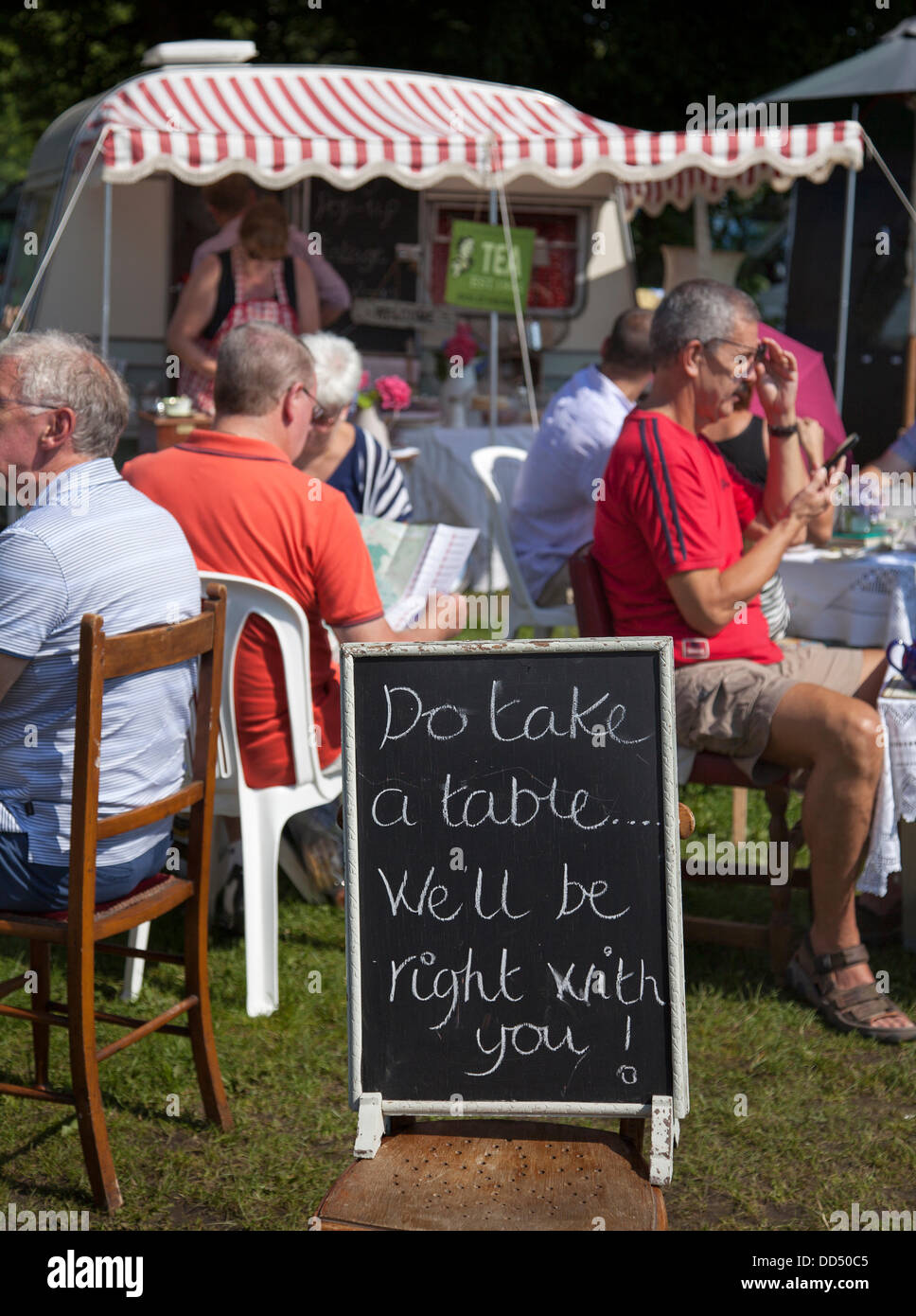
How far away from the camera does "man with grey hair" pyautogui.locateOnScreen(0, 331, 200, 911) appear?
97.1 inches

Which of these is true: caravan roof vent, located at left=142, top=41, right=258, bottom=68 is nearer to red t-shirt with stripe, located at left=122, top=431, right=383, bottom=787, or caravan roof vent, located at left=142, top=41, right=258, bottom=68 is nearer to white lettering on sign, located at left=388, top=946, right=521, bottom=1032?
red t-shirt with stripe, located at left=122, top=431, right=383, bottom=787

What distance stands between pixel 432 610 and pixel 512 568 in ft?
5.51

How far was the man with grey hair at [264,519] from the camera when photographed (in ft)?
10.9

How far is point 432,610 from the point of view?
3.67 meters

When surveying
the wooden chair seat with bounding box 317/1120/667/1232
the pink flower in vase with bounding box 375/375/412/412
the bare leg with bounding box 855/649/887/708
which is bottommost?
the wooden chair seat with bounding box 317/1120/667/1232

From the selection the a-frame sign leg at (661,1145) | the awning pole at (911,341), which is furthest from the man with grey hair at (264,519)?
the awning pole at (911,341)

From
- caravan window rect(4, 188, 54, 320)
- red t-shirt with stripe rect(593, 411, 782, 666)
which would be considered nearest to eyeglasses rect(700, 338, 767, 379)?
red t-shirt with stripe rect(593, 411, 782, 666)

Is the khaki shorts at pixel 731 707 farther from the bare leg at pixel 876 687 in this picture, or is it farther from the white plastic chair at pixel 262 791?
the white plastic chair at pixel 262 791

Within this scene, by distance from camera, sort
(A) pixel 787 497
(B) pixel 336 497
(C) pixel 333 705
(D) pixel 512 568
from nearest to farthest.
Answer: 1. (B) pixel 336 497
2. (C) pixel 333 705
3. (A) pixel 787 497
4. (D) pixel 512 568

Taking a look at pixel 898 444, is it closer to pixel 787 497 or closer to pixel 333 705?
pixel 787 497

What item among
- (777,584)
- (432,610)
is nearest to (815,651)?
(777,584)

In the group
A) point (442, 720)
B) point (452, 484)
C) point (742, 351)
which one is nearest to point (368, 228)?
point (452, 484)

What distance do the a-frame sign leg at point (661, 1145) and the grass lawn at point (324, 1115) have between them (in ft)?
2.48

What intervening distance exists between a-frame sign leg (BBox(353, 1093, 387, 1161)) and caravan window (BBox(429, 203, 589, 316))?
917cm
